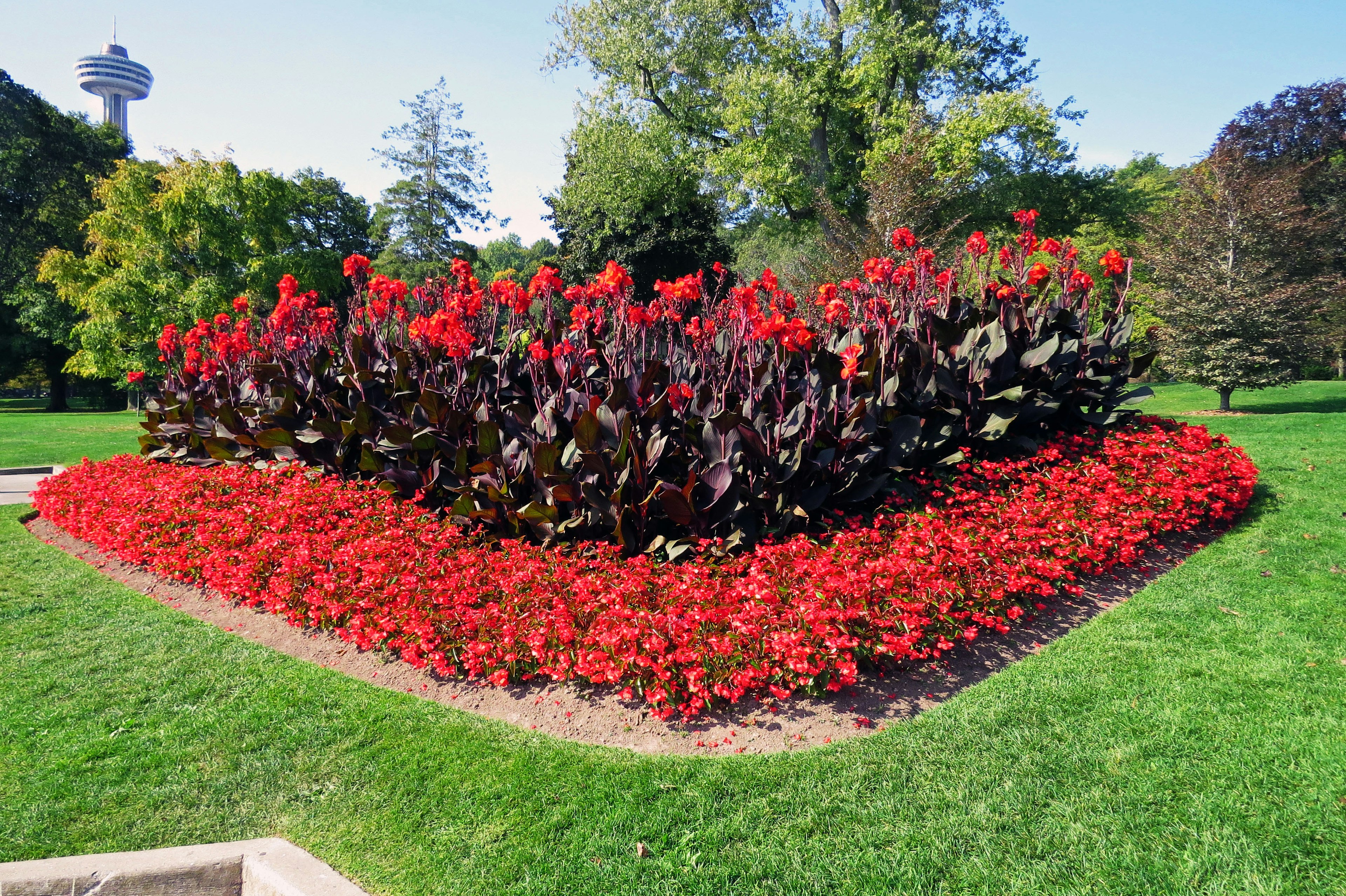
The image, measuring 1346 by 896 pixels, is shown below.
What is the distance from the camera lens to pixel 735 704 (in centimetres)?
324

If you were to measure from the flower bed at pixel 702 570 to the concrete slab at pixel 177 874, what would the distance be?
1209mm

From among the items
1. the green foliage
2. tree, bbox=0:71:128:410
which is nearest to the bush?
the green foliage

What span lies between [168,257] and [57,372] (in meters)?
15.8

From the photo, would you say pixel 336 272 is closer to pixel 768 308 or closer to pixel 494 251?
pixel 768 308

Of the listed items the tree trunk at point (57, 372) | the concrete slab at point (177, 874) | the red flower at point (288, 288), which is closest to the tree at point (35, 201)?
the tree trunk at point (57, 372)

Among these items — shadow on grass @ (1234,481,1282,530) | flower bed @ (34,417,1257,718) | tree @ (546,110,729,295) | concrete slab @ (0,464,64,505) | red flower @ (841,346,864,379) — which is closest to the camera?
flower bed @ (34,417,1257,718)

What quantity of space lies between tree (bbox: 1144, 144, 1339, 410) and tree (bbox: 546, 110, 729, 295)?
13573mm

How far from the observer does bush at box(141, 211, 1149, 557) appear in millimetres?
4438

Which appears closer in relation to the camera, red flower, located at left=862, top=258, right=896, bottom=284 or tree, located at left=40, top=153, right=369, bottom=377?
red flower, located at left=862, top=258, right=896, bottom=284

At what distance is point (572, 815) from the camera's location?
2.50 m

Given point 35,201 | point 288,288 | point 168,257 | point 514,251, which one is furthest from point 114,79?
point 288,288

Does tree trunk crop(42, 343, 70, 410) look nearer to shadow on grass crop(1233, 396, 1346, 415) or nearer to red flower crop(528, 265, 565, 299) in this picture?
red flower crop(528, 265, 565, 299)

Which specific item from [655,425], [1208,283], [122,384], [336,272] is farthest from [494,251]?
[655,425]

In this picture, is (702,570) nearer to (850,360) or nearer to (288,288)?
(850,360)
